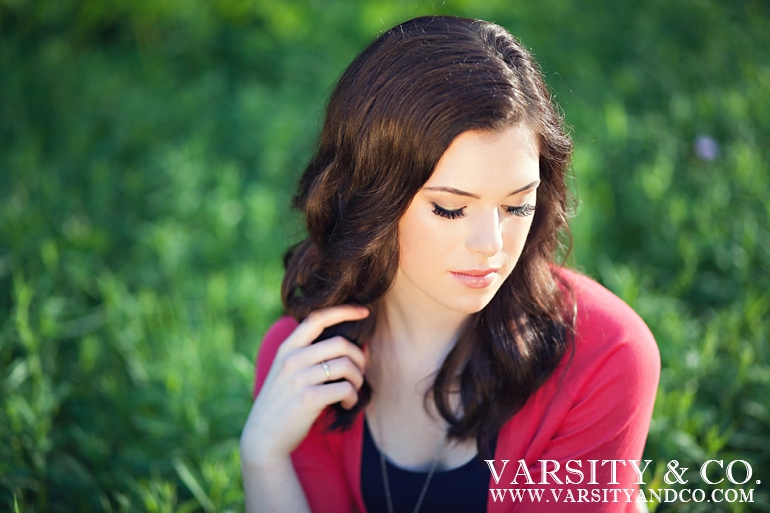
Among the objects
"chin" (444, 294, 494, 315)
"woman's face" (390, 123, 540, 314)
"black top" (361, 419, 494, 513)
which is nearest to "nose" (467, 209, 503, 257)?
"woman's face" (390, 123, 540, 314)

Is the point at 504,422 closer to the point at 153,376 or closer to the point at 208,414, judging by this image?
the point at 208,414

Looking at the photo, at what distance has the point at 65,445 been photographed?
8.84 ft

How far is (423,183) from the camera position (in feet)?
5.12

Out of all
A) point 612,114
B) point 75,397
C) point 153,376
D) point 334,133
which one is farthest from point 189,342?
point 612,114

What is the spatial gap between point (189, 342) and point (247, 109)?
2168 millimetres

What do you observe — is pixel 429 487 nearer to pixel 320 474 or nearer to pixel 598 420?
pixel 320 474

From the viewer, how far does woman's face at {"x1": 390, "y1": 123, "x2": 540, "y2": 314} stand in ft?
4.99

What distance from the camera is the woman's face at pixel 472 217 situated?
152 centimetres

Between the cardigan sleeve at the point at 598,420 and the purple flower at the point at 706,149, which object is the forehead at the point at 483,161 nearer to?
the cardigan sleeve at the point at 598,420

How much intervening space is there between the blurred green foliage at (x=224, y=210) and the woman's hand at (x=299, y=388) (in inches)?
16.2

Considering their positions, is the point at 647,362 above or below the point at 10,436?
above

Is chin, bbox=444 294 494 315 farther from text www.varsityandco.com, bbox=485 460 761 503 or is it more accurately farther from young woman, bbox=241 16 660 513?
text www.varsityandco.com, bbox=485 460 761 503

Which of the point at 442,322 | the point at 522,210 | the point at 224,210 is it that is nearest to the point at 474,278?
the point at 522,210

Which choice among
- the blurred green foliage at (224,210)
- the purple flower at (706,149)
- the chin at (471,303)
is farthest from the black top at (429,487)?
the purple flower at (706,149)
